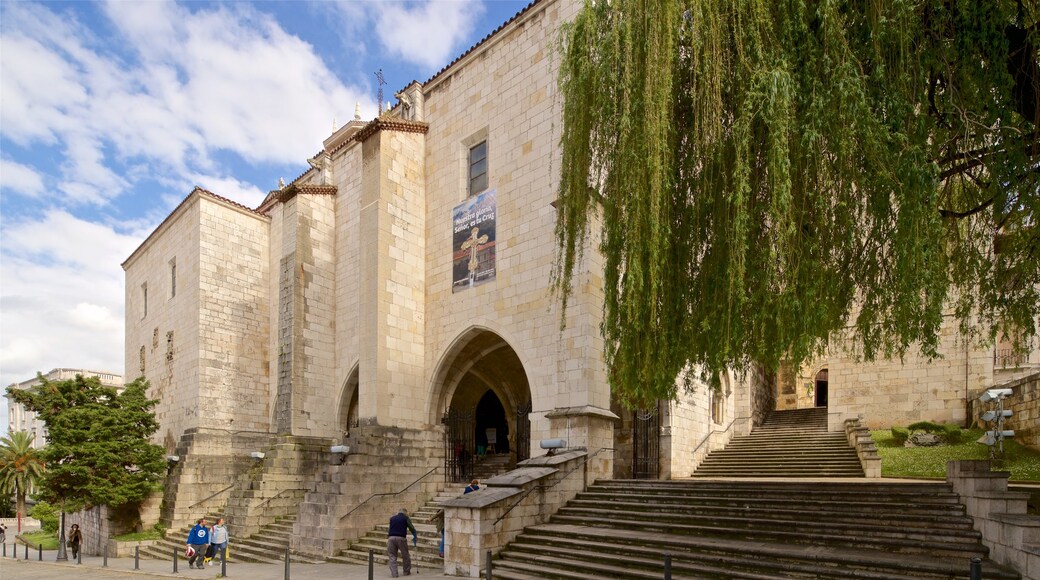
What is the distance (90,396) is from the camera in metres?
19.5

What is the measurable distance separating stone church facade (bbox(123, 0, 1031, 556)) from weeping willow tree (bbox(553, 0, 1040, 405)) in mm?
4294

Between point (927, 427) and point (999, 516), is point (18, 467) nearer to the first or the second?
point (927, 427)

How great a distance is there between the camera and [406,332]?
15.7 meters

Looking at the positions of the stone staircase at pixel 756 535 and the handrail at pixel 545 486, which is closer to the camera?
the stone staircase at pixel 756 535

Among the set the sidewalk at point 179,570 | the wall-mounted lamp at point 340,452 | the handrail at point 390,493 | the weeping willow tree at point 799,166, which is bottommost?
the sidewalk at point 179,570

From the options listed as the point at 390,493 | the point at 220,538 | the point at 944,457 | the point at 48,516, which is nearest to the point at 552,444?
the point at 390,493

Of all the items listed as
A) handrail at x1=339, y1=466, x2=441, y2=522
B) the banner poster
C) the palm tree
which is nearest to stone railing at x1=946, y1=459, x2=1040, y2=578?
the banner poster

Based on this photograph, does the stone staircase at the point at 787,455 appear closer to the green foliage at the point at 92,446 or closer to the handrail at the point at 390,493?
the handrail at the point at 390,493

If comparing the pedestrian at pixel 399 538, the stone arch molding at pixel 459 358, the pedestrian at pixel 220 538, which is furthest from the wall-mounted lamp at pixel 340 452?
the pedestrian at pixel 399 538

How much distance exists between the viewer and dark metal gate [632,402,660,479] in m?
15.7

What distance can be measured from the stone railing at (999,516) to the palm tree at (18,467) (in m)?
45.8

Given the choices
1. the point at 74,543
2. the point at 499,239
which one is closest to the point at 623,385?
the point at 499,239

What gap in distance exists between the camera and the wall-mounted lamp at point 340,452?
1359 centimetres

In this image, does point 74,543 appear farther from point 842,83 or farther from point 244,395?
point 842,83
